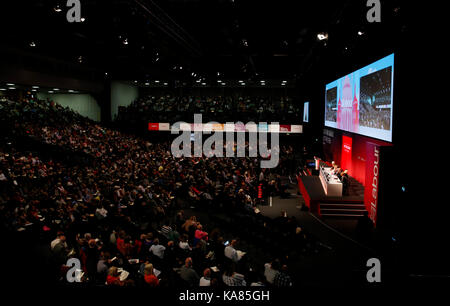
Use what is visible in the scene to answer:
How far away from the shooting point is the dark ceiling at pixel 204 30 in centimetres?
928

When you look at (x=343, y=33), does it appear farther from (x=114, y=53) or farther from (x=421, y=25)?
(x=114, y=53)

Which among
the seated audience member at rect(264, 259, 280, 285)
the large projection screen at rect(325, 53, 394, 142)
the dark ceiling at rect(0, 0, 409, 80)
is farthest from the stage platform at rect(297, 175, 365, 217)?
the seated audience member at rect(264, 259, 280, 285)

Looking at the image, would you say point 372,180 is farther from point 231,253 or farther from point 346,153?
point 231,253

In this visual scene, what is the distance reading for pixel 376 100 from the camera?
10.2 metres

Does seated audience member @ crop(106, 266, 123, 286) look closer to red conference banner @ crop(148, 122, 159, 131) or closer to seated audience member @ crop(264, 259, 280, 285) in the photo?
seated audience member @ crop(264, 259, 280, 285)

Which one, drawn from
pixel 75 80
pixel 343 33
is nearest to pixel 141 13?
pixel 343 33

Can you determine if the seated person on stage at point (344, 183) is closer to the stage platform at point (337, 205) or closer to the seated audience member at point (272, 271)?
the stage platform at point (337, 205)

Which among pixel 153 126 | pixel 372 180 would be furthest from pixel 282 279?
pixel 153 126

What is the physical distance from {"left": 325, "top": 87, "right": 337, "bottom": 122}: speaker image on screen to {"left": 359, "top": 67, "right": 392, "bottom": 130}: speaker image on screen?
490 centimetres

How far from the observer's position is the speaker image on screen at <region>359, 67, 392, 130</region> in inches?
360

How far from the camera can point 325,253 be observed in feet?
25.3

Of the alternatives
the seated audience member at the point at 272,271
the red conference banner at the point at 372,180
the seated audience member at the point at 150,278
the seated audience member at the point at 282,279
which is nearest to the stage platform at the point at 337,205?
the red conference banner at the point at 372,180

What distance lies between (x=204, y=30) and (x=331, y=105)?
8.31 meters

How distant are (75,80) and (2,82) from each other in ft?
21.1
